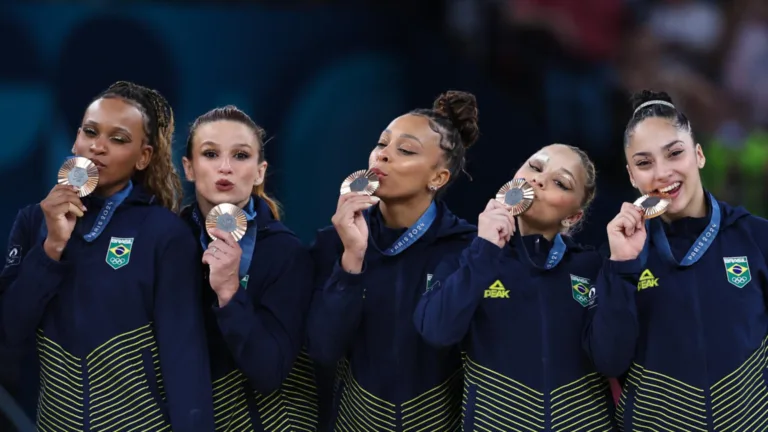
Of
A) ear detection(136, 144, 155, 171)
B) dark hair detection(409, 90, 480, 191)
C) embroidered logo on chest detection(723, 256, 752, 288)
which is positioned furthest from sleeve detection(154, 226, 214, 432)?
embroidered logo on chest detection(723, 256, 752, 288)

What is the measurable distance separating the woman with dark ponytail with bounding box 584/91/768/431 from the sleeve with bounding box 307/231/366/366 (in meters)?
0.80

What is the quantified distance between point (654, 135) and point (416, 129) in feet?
2.87

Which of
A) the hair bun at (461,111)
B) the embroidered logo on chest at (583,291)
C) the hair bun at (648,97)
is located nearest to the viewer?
the embroidered logo on chest at (583,291)

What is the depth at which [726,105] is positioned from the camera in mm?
7922

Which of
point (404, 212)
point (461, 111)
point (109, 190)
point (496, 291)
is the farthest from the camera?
point (461, 111)

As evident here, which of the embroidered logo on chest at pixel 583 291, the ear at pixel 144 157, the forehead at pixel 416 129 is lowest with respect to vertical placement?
the embroidered logo on chest at pixel 583 291

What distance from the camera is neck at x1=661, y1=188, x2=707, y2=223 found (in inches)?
152

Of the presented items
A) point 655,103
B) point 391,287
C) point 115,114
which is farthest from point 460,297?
point 115,114

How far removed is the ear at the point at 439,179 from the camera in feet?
13.5

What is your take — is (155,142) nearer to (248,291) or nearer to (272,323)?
(248,291)

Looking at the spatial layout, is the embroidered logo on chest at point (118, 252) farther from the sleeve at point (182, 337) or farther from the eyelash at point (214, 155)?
the eyelash at point (214, 155)

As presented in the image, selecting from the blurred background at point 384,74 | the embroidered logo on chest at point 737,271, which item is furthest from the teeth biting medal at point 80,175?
the blurred background at point 384,74

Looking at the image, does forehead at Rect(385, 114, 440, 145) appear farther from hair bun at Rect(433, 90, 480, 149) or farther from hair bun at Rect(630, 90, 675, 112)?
hair bun at Rect(630, 90, 675, 112)

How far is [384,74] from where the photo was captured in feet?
25.4
